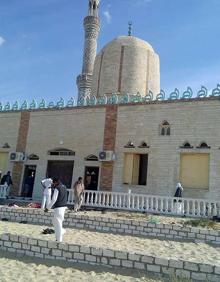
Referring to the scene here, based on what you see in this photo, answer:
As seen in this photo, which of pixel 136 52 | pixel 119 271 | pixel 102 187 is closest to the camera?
pixel 119 271

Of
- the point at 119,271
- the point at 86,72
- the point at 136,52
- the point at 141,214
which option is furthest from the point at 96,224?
the point at 86,72

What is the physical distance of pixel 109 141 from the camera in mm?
17781

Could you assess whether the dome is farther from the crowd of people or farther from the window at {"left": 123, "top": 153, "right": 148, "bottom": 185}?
the crowd of people

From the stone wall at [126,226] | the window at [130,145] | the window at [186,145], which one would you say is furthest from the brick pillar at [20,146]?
the window at [186,145]

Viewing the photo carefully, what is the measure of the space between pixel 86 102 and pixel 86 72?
11727 mm

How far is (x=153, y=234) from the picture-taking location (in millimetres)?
11055

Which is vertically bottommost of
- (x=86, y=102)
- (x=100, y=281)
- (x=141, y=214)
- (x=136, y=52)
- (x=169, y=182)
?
(x=100, y=281)

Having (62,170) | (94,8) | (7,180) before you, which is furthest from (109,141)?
(94,8)

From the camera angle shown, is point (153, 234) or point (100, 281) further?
point (153, 234)

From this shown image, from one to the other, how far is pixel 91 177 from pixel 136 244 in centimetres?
876

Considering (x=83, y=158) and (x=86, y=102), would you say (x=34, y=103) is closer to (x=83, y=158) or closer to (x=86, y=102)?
(x=86, y=102)

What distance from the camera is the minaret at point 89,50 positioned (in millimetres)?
29859

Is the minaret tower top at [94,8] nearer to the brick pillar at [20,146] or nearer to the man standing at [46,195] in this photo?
the brick pillar at [20,146]

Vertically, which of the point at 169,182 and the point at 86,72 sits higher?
the point at 86,72
